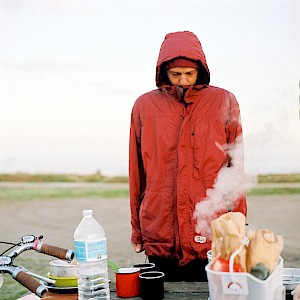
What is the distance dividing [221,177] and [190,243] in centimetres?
38

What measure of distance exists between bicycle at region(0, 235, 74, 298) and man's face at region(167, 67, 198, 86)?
1.17 m

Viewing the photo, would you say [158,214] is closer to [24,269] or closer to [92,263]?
[92,263]

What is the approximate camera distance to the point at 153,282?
2422 mm

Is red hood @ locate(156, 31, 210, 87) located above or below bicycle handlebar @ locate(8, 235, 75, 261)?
above

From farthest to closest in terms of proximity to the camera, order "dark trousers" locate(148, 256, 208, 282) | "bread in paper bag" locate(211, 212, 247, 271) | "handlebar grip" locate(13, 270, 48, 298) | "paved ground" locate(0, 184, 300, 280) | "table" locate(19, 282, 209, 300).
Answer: "paved ground" locate(0, 184, 300, 280), "dark trousers" locate(148, 256, 208, 282), "table" locate(19, 282, 209, 300), "handlebar grip" locate(13, 270, 48, 298), "bread in paper bag" locate(211, 212, 247, 271)

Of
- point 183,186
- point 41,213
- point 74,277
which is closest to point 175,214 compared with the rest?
point 183,186

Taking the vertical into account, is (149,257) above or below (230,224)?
below

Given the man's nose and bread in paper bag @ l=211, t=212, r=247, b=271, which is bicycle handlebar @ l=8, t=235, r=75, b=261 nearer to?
bread in paper bag @ l=211, t=212, r=247, b=271

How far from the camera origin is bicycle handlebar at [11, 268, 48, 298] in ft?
6.75

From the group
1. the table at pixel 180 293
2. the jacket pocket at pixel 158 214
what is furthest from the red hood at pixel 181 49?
the table at pixel 180 293

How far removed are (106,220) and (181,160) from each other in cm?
926

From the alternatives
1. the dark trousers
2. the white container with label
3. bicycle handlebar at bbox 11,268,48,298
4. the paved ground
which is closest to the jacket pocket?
the dark trousers

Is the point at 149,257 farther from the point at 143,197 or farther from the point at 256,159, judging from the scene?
the point at 256,159

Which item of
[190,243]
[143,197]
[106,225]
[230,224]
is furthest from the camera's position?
[106,225]
